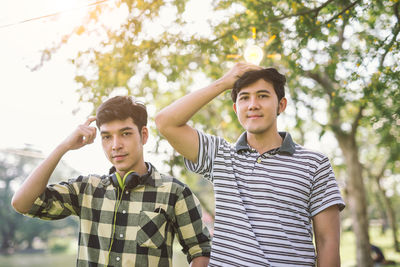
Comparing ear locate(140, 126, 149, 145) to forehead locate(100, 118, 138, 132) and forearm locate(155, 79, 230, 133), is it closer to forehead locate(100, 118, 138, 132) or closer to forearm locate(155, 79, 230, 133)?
forehead locate(100, 118, 138, 132)

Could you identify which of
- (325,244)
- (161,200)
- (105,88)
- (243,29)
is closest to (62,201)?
(161,200)

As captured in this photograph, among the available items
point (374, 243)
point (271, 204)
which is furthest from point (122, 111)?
point (374, 243)

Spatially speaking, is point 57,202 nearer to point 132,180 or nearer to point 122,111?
point 132,180

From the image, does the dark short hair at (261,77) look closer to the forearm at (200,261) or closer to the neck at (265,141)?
the neck at (265,141)

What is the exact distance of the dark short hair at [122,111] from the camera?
2.48 meters

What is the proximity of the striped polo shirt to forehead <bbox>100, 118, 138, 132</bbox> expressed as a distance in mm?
532

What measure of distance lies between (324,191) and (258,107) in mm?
602

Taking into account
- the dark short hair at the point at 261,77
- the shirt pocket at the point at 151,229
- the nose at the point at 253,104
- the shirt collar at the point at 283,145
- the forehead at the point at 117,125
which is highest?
the dark short hair at the point at 261,77

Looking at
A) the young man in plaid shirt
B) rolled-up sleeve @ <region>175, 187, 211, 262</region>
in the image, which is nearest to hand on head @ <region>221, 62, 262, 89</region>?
the young man in plaid shirt

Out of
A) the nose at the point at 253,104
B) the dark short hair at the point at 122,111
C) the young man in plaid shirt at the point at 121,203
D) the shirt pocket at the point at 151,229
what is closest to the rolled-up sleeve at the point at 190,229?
the young man in plaid shirt at the point at 121,203

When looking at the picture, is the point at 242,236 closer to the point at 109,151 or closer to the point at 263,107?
the point at 263,107

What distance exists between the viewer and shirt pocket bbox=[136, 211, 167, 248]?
2.29m

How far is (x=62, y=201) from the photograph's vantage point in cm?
244

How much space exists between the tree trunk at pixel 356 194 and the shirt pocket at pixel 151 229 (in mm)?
8114
